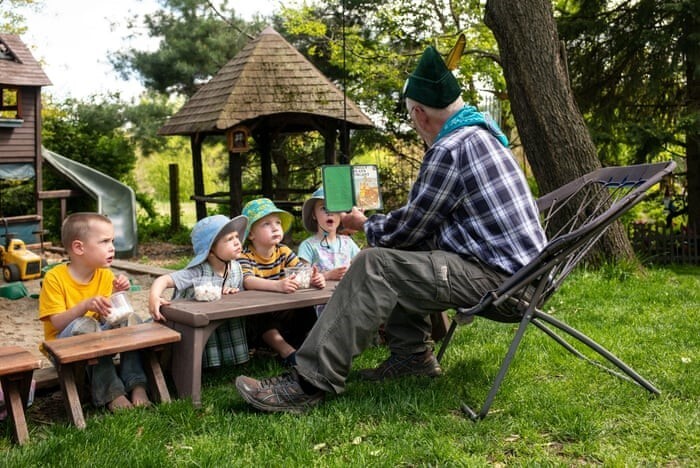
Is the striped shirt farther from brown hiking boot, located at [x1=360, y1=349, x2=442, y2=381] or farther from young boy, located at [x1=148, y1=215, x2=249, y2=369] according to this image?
brown hiking boot, located at [x1=360, y1=349, x2=442, y2=381]

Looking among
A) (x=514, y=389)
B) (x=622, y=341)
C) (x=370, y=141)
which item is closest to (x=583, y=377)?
(x=514, y=389)

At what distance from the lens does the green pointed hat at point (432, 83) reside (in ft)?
11.3

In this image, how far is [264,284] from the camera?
426 centimetres

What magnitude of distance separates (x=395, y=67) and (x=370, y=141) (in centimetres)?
213

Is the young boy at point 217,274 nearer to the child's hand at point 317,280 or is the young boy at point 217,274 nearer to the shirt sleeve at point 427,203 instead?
the child's hand at point 317,280

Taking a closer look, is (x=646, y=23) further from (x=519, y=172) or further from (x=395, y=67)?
(x=519, y=172)

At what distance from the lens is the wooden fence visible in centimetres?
1062

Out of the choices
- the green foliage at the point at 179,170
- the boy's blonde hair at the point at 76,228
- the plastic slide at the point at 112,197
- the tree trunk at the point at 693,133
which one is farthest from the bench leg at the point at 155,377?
the green foliage at the point at 179,170

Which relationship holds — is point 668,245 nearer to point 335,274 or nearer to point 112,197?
point 335,274

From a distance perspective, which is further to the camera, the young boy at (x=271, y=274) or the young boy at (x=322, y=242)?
the young boy at (x=322, y=242)

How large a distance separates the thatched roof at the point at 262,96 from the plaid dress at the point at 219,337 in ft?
23.2

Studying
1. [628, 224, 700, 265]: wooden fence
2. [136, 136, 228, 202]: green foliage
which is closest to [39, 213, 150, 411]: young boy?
[628, 224, 700, 265]: wooden fence

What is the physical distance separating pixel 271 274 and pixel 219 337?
60 centimetres

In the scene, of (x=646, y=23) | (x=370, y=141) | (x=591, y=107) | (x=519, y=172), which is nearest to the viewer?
(x=519, y=172)
